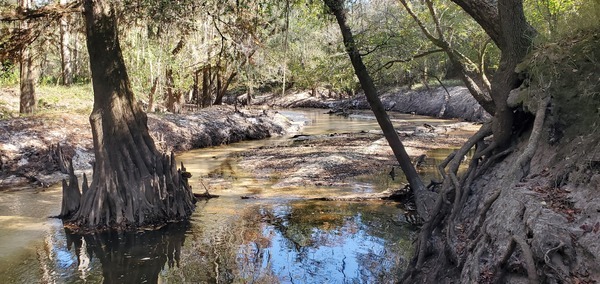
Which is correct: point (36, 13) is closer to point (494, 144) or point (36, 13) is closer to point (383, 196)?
point (383, 196)

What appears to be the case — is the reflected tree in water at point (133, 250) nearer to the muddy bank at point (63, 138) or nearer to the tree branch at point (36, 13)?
the tree branch at point (36, 13)

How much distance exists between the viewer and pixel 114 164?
28.1 feet

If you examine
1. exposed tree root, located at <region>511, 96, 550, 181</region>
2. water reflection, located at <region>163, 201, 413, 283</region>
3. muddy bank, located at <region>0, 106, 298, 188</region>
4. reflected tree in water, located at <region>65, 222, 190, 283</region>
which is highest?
exposed tree root, located at <region>511, 96, 550, 181</region>

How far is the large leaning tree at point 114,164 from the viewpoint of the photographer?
27.7 ft

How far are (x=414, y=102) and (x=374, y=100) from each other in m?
33.7

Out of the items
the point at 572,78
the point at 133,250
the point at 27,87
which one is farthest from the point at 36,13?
the point at 27,87

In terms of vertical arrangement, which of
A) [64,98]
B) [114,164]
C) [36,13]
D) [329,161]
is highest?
[36,13]

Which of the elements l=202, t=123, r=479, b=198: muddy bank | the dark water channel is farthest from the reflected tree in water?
l=202, t=123, r=479, b=198: muddy bank

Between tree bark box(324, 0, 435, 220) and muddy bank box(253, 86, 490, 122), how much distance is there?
503 inches

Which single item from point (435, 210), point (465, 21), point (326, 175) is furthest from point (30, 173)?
point (465, 21)

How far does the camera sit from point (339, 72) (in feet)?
36.4

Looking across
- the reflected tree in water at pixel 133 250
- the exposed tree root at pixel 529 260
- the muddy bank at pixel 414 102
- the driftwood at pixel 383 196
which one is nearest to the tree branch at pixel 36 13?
the reflected tree in water at pixel 133 250

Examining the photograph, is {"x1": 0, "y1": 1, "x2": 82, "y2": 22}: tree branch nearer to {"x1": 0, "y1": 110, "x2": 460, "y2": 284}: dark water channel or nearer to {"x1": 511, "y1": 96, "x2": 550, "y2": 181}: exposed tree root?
{"x1": 0, "y1": 110, "x2": 460, "y2": 284}: dark water channel

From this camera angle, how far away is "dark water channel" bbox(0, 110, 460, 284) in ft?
21.2
